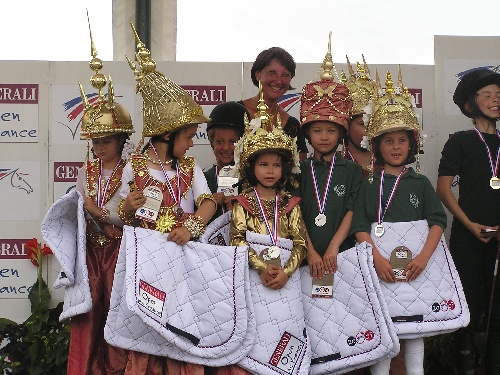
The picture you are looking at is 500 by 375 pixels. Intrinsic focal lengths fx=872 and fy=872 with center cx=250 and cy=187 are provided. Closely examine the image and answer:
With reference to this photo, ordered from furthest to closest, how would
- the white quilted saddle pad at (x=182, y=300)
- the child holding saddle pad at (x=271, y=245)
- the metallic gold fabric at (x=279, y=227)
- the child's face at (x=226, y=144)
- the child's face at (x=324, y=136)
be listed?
the child's face at (x=226, y=144) → the child's face at (x=324, y=136) → the metallic gold fabric at (x=279, y=227) → the child holding saddle pad at (x=271, y=245) → the white quilted saddle pad at (x=182, y=300)

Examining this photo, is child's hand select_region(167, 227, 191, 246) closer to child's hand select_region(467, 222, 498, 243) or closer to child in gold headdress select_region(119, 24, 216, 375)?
child in gold headdress select_region(119, 24, 216, 375)

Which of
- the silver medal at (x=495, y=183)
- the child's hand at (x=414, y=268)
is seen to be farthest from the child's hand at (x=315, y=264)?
the silver medal at (x=495, y=183)

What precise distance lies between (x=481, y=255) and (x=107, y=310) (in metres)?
2.51

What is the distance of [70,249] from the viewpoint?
17.0 feet

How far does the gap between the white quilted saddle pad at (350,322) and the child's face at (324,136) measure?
26.2 inches

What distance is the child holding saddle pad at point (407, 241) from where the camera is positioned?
5012mm

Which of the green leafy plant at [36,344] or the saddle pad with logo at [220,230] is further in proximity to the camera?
the green leafy plant at [36,344]

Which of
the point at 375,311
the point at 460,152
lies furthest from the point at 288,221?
the point at 460,152

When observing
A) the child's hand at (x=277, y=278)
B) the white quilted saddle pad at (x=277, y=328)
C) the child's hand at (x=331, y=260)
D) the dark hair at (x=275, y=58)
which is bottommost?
the white quilted saddle pad at (x=277, y=328)

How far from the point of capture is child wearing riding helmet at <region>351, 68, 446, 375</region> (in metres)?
5.05

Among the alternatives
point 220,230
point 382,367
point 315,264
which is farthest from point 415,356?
point 220,230

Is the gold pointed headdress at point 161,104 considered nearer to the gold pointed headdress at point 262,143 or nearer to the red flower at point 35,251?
the gold pointed headdress at point 262,143

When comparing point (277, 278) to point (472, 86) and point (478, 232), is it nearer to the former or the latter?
point (478, 232)

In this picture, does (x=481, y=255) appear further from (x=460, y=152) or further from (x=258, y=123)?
(x=258, y=123)
